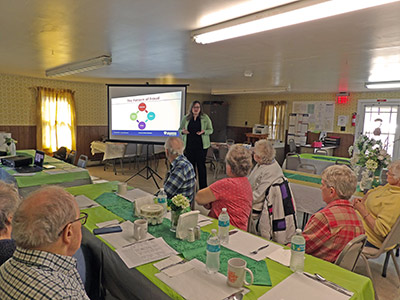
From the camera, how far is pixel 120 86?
17.1 ft

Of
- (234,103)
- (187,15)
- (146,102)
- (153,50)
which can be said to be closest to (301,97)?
(234,103)

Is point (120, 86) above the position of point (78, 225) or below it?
above

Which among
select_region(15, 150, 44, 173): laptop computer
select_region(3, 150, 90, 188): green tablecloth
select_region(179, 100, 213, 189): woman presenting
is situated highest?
select_region(179, 100, 213, 189): woman presenting

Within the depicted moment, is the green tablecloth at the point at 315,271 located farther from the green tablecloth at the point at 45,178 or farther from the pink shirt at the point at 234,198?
the green tablecloth at the point at 45,178

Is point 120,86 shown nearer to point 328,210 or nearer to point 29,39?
point 29,39

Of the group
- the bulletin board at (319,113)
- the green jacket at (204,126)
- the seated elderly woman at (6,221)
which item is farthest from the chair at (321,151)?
the seated elderly woman at (6,221)

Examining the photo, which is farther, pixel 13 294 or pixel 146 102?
pixel 146 102

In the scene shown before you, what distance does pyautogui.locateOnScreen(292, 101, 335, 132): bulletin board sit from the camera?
855 cm

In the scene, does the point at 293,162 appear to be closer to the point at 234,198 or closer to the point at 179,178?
the point at 179,178

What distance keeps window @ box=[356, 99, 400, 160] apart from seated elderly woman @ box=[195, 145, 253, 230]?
6835 millimetres

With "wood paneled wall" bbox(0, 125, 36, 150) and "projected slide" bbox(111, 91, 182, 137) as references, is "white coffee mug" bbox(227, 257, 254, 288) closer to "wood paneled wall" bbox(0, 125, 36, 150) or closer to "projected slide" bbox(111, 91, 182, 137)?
"projected slide" bbox(111, 91, 182, 137)

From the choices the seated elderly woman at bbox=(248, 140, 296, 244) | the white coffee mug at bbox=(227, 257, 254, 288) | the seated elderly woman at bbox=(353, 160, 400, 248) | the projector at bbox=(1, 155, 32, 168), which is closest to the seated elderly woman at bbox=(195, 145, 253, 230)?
the seated elderly woman at bbox=(248, 140, 296, 244)

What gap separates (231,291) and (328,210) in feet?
2.75

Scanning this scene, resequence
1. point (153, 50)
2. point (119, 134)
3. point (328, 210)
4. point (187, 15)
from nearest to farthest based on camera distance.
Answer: point (328, 210) → point (187, 15) → point (153, 50) → point (119, 134)
